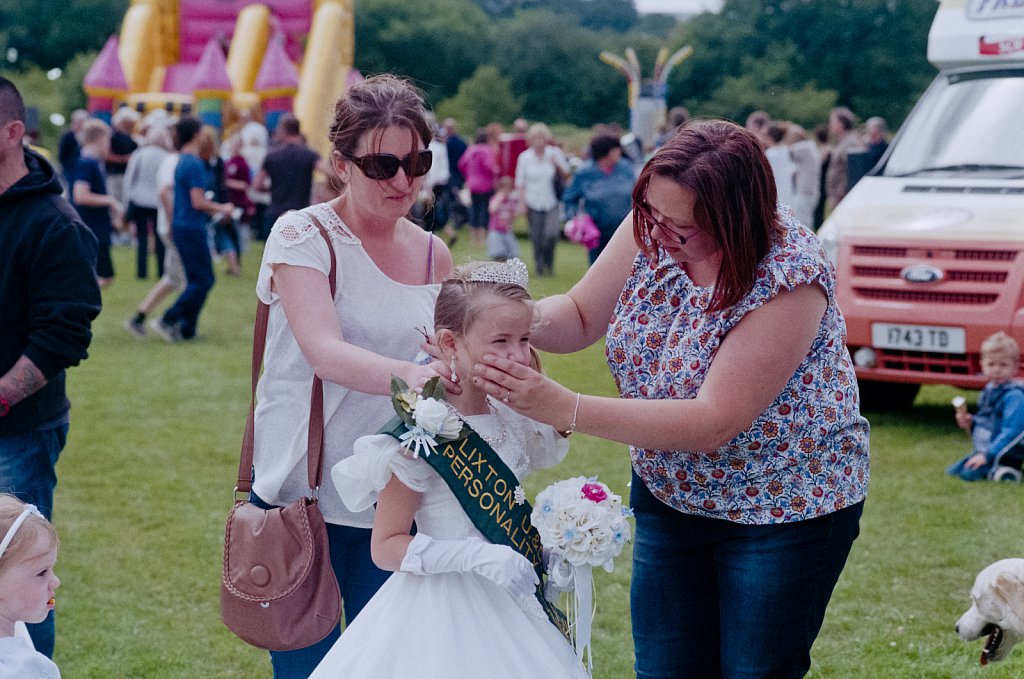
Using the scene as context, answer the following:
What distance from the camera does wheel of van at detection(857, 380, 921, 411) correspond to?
8.68 m

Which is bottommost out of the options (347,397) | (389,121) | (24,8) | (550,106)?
(550,106)

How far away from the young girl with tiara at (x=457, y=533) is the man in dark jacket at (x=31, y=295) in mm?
1255

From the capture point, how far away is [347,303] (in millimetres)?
2938

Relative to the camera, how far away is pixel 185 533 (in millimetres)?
6086

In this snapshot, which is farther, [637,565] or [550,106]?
[550,106]

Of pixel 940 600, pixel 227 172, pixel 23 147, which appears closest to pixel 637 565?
pixel 23 147

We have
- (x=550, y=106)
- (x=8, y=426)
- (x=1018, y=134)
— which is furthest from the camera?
(x=550, y=106)

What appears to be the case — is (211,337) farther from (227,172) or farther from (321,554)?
(321,554)

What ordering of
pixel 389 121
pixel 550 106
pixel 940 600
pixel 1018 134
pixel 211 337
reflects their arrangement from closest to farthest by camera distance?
pixel 389 121 → pixel 940 600 → pixel 1018 134 → pixel 211 337 → pixel 550 106

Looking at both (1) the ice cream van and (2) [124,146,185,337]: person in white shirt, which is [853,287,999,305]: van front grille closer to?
(1) the ice cream van

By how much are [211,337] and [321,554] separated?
924 cm

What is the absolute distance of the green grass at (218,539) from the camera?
4.63 meters

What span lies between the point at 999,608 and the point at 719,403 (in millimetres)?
1350

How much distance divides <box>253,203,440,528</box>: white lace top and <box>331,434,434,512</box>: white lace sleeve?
0.30m
